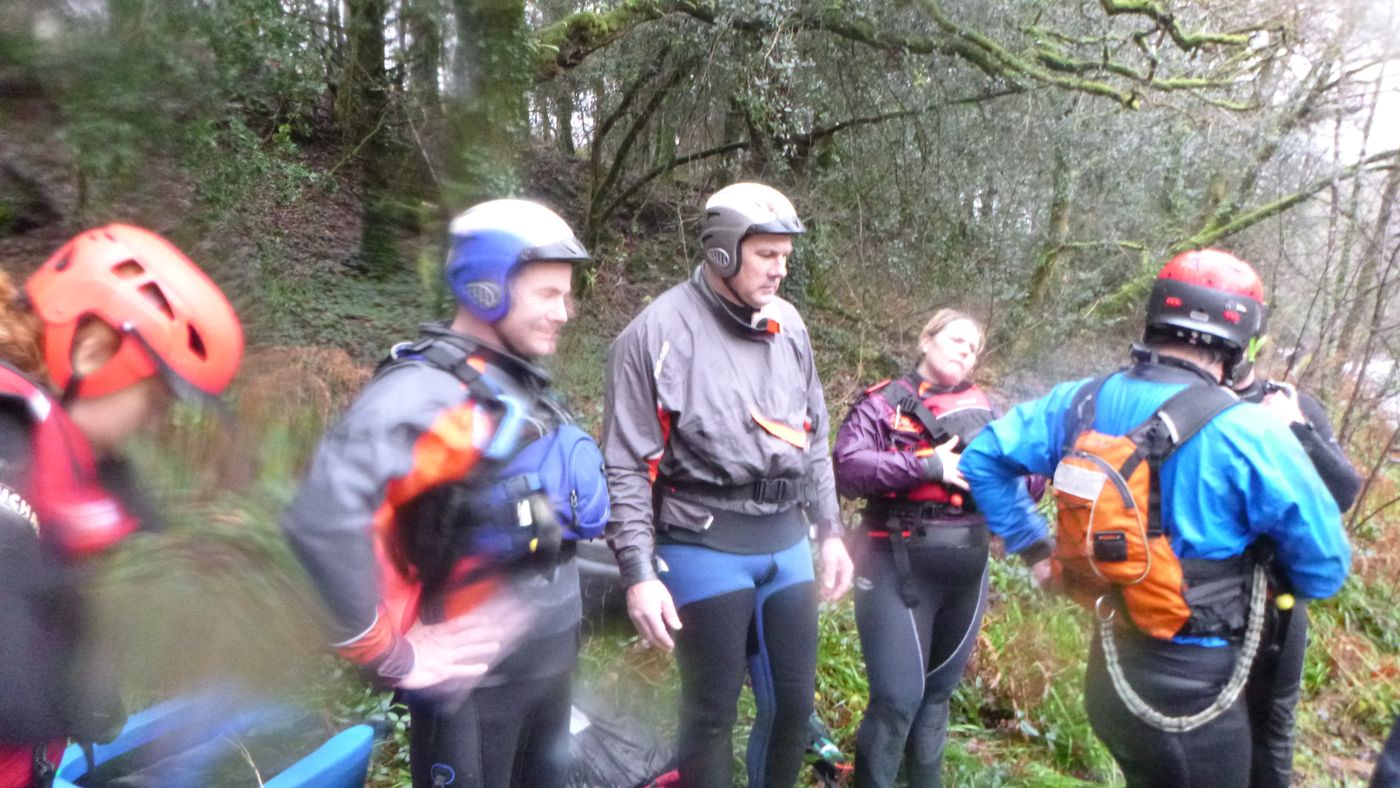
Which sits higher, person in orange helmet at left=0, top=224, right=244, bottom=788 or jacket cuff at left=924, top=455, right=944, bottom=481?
person in orange helmet at left=0, top=224, right=244, bottom=788

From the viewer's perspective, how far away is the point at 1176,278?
2.47m

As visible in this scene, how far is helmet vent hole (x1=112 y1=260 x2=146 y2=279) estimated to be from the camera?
176 cm

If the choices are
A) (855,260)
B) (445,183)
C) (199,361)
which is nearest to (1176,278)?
(199,361)

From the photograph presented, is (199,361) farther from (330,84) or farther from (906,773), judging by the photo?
(330,84)

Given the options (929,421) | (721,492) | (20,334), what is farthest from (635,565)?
(20,334)

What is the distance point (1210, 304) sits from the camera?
7.91ft

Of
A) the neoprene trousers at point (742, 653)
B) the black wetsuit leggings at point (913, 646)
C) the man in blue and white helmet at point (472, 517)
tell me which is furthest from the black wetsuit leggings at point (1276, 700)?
the man in blue and white helmet at point (472, 517)

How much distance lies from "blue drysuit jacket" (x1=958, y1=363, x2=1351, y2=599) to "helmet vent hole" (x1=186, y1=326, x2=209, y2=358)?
223cm

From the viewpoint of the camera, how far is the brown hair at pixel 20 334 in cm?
164

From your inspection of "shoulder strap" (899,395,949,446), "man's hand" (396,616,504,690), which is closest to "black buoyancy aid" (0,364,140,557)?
"man's hand" (396,616,504,690)

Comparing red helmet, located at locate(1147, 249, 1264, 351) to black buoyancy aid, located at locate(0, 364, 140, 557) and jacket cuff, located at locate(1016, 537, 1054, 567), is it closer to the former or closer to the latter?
jacket cuff, located at locate(1016, 537, 1054, 567)

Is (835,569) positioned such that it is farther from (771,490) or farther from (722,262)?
(722,262)

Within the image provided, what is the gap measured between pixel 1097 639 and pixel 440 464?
193 centimetres

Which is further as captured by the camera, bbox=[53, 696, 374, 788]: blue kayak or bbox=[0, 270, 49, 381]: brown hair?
bbox=[53, 696, 374, 788]: blue kayak
